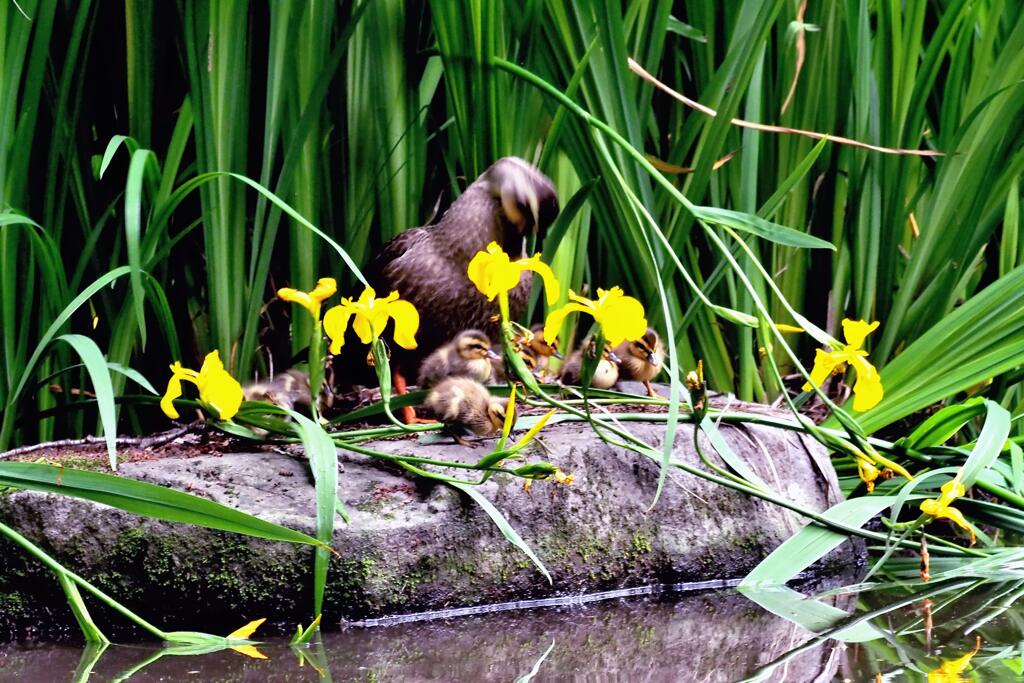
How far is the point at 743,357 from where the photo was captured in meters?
3.24

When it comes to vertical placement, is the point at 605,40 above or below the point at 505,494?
above

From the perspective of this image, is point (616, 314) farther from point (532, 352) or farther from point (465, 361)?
point (465, 361)

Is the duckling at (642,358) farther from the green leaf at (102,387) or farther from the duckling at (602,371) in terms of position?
the green leaf at (102,387)

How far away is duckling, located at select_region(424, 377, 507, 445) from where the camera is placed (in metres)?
2.32

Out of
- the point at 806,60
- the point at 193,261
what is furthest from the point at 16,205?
the point at 806,60

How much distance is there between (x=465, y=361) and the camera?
2576 mm

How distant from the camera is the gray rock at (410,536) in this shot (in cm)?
202

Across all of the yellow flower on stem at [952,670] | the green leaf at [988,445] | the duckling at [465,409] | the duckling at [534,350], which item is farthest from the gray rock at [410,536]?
the yellow flower on stem at [952,670]

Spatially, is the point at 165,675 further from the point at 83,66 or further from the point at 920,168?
the point at 920,168

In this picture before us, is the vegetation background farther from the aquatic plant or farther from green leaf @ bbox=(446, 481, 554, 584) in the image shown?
green leaf @ bbox=(446, 481, 554, 584)

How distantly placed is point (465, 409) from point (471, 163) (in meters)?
0.77

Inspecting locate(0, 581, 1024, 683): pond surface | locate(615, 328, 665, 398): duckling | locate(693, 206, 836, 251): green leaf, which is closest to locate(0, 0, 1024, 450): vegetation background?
locate(615, 328, 665, 398): duckling

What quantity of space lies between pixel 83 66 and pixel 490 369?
1080 mm

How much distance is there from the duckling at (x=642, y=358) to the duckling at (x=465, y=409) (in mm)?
527
